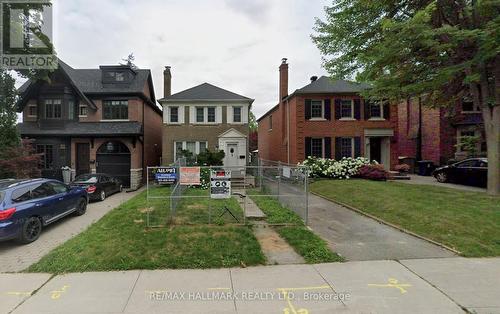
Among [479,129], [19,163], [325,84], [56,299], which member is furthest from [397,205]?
[19,163]

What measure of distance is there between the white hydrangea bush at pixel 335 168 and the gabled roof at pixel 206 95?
272 inches

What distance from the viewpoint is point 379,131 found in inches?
799

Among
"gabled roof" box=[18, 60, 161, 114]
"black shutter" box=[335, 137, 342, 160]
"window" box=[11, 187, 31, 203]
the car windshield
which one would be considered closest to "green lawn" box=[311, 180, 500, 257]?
"black shutter" box=[335, 137, 342, 160]

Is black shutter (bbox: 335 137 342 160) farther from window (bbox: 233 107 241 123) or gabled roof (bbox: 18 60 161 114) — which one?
gabled roof (bbox: 18 60 161 114)

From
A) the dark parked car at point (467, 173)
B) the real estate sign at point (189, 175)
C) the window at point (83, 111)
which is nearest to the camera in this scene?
the real estate sign at point (189, 175)

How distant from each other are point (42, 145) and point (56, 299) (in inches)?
733


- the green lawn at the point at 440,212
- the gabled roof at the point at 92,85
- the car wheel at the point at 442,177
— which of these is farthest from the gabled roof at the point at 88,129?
the car wheel at the point at 442,177

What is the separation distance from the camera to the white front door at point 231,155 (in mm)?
21453

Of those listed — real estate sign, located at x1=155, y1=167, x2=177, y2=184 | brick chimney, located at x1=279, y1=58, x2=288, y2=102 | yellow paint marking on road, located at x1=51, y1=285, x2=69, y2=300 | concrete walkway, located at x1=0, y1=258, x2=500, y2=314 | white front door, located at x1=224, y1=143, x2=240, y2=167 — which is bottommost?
yellow paint marking on road, located at x1=51, y1=285, x2=69, y2=300

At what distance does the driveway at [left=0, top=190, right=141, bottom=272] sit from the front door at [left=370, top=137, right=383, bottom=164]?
18276 mm

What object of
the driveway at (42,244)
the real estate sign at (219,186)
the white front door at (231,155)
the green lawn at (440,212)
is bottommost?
the driveway at (42,244)

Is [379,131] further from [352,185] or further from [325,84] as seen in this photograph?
[352,185]

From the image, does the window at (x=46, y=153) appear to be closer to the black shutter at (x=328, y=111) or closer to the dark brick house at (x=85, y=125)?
the dark brick house at (x=85, y=125)
